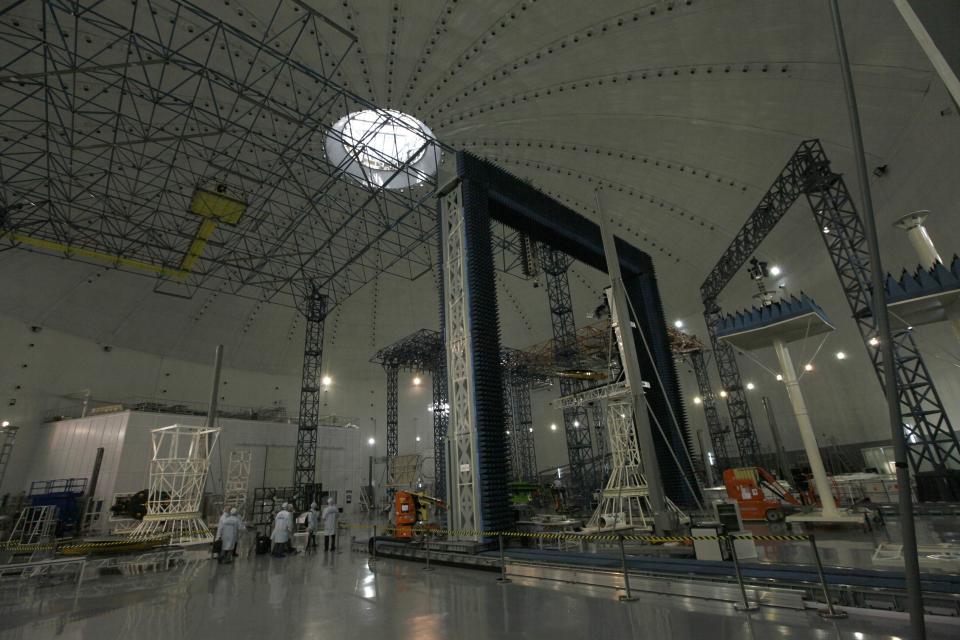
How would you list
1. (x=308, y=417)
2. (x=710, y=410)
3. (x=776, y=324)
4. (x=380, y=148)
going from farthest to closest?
(x=308, y=417), (x=710, y=410), (x=380, y=148), (x=776, y=324)

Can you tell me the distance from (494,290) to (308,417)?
75.6 ft

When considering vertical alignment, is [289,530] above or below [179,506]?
below

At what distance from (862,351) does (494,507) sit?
70.5ft

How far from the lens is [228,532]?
11797 millimetres

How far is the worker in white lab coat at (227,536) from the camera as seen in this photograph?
11555 mm

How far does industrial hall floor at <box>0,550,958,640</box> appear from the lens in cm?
430

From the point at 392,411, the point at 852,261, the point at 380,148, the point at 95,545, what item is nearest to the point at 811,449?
the point at 852,261

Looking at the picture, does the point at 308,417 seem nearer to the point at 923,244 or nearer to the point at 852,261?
the point at 852,261

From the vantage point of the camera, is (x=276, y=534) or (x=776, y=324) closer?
(x=776, y=324)

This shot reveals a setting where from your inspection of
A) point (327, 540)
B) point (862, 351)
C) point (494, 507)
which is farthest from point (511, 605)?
point (862, 351)

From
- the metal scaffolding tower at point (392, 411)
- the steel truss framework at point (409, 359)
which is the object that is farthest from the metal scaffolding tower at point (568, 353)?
the metal scaffolding tower at point (392, 411)

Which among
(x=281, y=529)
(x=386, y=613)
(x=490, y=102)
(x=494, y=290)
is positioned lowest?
(x=386, y=613)

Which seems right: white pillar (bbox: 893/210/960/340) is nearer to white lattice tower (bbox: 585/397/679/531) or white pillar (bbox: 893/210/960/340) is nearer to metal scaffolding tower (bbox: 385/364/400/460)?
white lattice tower (bbox: 585/397/679/531)

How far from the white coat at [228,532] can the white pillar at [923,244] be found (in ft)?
58.0
